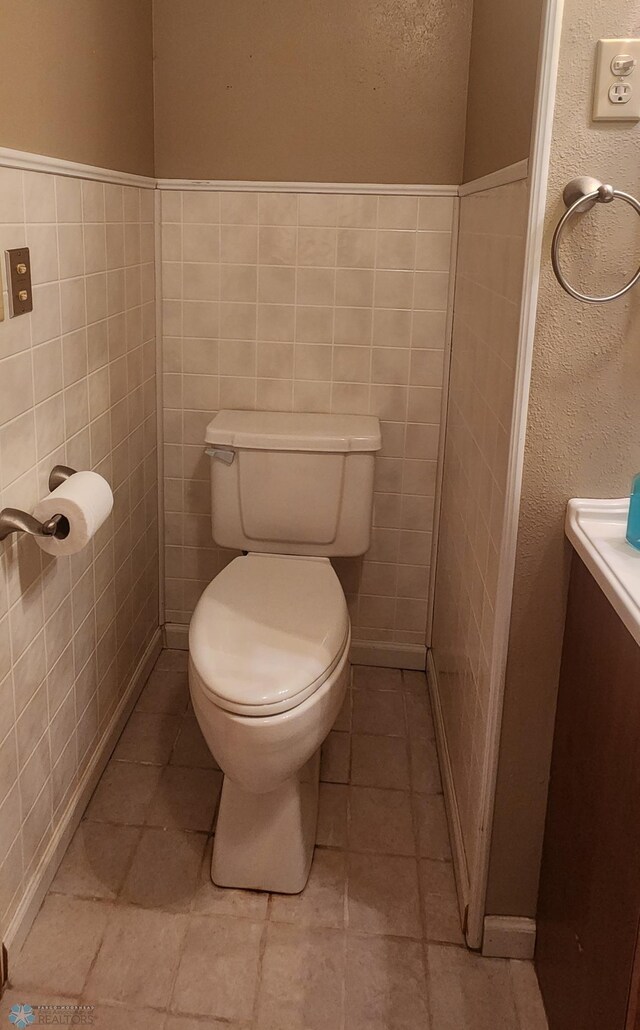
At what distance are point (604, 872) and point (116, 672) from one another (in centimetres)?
133

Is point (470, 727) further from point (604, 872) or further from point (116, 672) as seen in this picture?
point (116, 672)

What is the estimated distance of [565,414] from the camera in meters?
1.36

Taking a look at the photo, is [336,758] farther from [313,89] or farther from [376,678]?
[313,89]

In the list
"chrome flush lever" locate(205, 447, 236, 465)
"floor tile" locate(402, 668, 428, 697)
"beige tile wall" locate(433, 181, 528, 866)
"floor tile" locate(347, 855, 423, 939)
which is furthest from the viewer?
"floor tile" locate(402, 668, 428, 697)

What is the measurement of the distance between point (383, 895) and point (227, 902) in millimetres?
317

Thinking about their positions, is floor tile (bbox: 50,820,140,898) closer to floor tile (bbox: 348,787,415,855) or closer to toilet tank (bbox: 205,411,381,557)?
floor tile (bbox: 348,787,415,855)

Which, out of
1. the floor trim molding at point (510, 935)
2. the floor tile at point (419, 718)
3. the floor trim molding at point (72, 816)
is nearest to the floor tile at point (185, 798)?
the floor trim molding at point (72, 816)

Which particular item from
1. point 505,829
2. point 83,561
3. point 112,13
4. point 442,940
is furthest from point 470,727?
point 112,13

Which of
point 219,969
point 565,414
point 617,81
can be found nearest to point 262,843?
point 219,969

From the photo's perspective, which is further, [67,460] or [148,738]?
[148,738]

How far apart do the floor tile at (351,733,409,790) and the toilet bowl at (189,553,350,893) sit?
0.67 feet

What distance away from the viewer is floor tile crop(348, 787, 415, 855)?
1879 millimetres

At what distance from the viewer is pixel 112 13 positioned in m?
1.85

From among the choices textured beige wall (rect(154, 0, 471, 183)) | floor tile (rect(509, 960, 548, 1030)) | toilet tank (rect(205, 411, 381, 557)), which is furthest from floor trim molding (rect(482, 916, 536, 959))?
textured beige wall (rect(154, 0, 471, 183))
